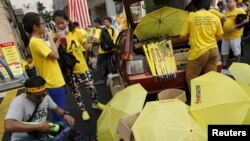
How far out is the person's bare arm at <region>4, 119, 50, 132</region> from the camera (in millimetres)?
2523

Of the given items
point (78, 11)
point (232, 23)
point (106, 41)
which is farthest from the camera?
point (78, 11)

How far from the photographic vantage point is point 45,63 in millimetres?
3275

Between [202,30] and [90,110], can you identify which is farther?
[90,110]

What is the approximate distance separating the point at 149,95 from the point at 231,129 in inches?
75.1

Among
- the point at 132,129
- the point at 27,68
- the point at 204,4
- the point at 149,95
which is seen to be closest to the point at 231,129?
the point at 132,129

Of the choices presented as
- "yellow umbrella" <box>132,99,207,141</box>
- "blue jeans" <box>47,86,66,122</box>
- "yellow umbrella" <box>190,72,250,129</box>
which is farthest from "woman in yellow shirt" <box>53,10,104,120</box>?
"yellow umbrella" <box>190,72,250,129</box>

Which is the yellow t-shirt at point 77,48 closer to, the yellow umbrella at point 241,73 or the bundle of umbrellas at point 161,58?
the bundle of umbrellas at point 161,58

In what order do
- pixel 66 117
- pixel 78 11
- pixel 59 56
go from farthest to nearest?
pixel 78 11, pixel 59 56, pixel 66 117

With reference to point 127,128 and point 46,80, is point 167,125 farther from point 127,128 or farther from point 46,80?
point 46,80

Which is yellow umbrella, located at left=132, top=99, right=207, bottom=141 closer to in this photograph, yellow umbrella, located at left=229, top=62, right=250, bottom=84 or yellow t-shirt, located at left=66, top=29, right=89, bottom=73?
yellow umbrella, located at left=229, top=62, right=250, bottom=84

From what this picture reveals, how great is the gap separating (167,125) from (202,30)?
1.98 metres

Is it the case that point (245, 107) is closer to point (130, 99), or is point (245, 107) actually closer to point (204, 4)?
point (130, 99)

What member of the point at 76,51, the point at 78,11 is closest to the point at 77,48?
the point at 76,51

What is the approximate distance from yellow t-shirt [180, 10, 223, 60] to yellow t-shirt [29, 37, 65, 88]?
203 centimetres
